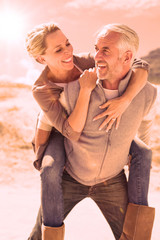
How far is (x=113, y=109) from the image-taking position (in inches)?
72.6

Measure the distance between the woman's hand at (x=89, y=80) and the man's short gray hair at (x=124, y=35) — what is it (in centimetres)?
22

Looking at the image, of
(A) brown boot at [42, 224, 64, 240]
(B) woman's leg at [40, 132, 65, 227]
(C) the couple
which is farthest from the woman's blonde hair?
(A) brown boot at [42, 224, 64, 240]

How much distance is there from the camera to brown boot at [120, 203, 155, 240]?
1.98 metres

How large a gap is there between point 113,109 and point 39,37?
70cm

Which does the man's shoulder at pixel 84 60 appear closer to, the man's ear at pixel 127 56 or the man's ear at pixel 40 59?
the man's ear at pixel 40 59

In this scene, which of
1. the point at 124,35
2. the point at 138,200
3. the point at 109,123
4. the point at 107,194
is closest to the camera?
the point at 124,35

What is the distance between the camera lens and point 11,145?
23.9 ft

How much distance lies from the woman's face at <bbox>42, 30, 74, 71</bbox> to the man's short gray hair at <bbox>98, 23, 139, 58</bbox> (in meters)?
0.35

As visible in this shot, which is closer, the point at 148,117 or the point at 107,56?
the point at 107,56

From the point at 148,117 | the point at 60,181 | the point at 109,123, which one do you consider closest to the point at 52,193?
the point at 60,181

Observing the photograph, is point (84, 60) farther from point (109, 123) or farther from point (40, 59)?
point (109, 123)

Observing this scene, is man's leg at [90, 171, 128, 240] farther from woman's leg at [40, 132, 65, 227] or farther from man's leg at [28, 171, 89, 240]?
woman's leg at [40, 132, 65, 227]

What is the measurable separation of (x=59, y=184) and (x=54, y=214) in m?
0.18

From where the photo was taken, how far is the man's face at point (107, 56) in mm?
1790
